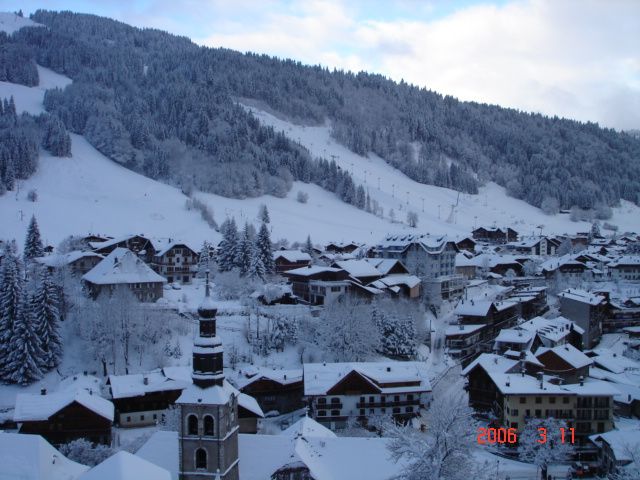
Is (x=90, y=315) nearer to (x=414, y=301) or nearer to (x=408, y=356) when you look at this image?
(x=408, y=356)

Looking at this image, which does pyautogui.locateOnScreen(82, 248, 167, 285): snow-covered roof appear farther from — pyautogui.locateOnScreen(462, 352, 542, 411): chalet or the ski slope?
the ski slope

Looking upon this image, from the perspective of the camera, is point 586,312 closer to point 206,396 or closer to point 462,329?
point 462,329

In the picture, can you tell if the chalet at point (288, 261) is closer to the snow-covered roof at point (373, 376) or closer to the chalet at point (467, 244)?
the snow-covered roof at point (373, 376)

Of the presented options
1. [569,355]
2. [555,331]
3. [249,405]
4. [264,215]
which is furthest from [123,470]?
[264,215]

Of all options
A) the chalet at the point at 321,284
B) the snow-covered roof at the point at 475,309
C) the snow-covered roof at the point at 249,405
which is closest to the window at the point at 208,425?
the snow-covered roof at the point at 249,405

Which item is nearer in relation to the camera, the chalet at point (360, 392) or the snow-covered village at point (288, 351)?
the snow-covered village at point (288, 351)

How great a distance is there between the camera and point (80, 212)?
10956cm

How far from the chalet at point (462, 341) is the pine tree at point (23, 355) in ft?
123

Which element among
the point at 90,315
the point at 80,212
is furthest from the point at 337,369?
the point at 80,212

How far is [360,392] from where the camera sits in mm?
49188

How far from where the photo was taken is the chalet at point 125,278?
61.4m

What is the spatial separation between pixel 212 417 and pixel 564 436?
28463mm

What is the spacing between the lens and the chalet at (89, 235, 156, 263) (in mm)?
84188
